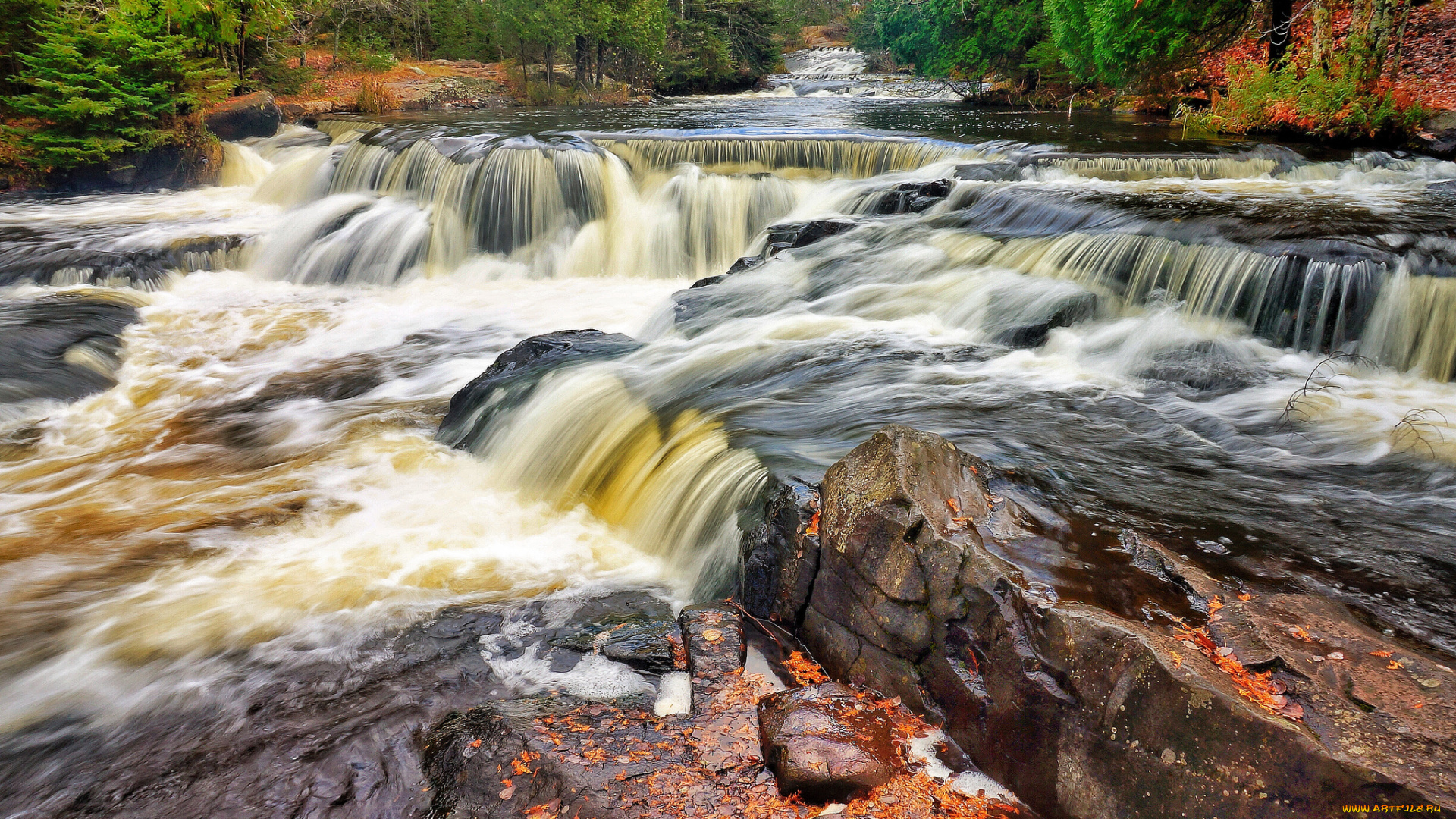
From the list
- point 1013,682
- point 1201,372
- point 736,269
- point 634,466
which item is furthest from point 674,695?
point 736,269

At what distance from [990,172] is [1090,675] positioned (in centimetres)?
943

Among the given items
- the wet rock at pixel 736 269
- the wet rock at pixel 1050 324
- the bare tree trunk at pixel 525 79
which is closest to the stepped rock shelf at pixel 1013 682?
the wet rock at pixel 1050 324

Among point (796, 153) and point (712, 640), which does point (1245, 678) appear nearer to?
point (712, 640)

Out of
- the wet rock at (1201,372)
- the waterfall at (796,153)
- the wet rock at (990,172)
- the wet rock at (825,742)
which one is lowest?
the wet rock at (825,742)

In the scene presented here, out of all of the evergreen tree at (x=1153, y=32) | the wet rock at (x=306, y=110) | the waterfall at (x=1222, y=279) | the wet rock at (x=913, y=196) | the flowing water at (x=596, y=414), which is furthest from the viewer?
the wet rock at (x=306, y=110)

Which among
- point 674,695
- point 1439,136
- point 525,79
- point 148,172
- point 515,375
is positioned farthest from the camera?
point 525,79

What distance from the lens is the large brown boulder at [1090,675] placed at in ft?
7.05

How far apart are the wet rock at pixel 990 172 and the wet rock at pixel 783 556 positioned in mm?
7887

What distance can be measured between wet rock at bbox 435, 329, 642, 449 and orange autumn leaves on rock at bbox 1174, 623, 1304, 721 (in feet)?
15.6

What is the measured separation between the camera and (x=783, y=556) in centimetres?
356

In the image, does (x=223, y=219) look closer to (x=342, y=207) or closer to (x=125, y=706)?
(x=342, y=207)

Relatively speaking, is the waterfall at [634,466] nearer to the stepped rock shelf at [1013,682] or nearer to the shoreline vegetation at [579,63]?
the stepped rock shelf at [1013,682]

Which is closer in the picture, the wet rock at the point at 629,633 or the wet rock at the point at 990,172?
the wet rock at the point at 629,633

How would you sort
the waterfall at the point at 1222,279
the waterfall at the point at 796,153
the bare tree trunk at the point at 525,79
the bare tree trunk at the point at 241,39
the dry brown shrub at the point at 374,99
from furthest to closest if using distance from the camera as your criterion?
the bare tree trunk at the point at 525,79, the dry brown shrub at the point at 374,99, the bare tree trunk at the point at 241,39, the waterfall at the point at 796,153, the waterfall at the point at 1222,279
